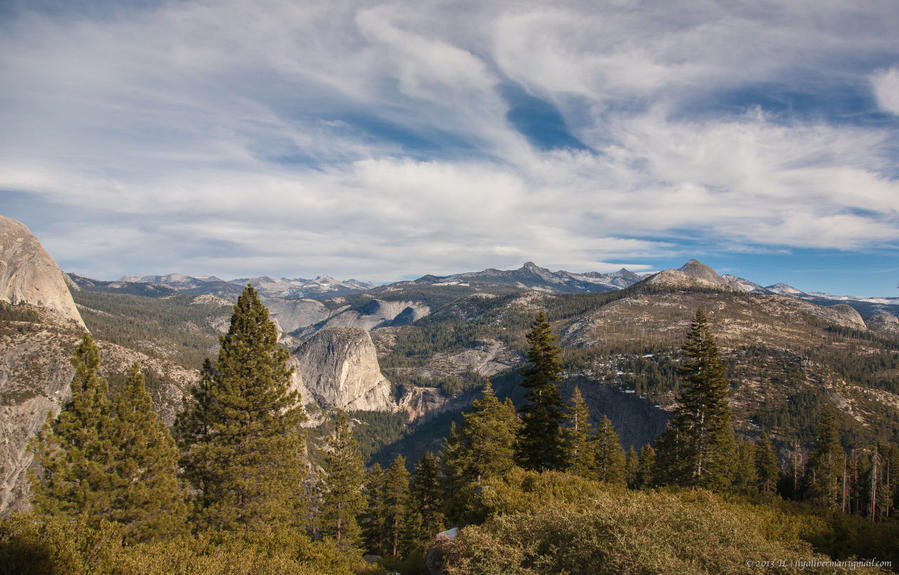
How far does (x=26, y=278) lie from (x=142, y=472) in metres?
250

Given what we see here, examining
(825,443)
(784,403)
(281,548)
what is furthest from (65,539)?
(784,403)

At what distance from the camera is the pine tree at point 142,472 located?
1992cm

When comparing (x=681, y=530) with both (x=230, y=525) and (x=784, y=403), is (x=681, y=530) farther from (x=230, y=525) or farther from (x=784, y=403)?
(x=784, y=403)

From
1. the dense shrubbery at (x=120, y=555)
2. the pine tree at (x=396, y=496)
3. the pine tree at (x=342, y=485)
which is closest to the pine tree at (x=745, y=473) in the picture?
the pine tree at (x=396, y=496)

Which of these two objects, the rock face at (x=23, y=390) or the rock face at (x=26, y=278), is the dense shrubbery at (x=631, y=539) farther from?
the rock face at (x=26, y=278)

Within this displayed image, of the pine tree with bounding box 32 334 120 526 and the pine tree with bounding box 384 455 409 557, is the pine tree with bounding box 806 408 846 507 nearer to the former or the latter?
the pine tree with bounding box 384 455 409 557

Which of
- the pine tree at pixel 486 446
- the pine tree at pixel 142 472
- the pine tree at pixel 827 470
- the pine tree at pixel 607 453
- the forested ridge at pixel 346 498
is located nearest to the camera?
the forested ridge at pixel 346 498

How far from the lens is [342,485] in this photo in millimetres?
39625

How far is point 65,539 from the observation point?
9.98m

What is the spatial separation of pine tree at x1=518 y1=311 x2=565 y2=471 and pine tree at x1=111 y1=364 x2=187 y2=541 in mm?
23261

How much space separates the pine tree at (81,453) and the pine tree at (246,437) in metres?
4.09

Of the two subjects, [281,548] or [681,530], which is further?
[281,548]

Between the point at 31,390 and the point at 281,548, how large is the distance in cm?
14284

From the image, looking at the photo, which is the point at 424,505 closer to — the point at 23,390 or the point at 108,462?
the point at 108,462
